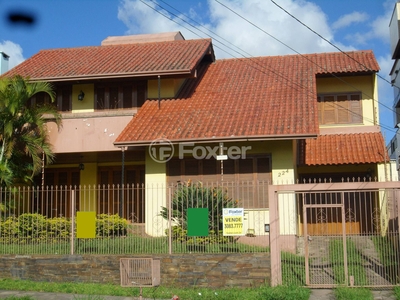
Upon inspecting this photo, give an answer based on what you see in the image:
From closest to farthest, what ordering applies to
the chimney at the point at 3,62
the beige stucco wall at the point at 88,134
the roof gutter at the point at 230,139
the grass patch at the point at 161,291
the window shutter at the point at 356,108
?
the grass patch at the point at 161,291 → the roof gutter at the point at 230,139 → the beige stucco wall at the point at 88,134 → the window shutter at the point at 356,108 → the chimney at the point at 3,62

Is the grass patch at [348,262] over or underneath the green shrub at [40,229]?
underneath

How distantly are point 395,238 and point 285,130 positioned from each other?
198 inches

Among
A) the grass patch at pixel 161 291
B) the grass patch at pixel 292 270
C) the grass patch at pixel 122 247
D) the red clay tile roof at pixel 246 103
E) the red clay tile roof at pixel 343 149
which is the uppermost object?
the red clay tile roof at pixel 246 103

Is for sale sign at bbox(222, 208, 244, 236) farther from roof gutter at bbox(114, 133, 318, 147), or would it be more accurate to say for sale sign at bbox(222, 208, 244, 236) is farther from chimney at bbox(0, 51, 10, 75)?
chimney at bbox(0, 51, 10, 75)

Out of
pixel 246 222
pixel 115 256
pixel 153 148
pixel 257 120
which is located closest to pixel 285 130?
pixel 257 120

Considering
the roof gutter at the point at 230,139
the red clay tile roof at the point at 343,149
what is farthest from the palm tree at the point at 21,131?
the red clay tile roof at the point at 343,149

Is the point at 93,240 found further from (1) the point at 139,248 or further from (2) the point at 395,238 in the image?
(2) the point at 395,238

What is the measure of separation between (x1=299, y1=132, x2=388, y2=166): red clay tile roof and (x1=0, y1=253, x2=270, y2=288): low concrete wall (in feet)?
21.6

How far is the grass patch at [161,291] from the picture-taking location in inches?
432

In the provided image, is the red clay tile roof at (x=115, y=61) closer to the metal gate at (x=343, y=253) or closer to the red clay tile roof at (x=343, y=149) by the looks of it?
the red clay tile roof at (x=343, y=149)

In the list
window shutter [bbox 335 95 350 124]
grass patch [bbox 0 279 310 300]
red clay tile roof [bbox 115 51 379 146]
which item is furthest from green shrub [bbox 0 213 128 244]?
window shutter [bbox 335 95 350 124]

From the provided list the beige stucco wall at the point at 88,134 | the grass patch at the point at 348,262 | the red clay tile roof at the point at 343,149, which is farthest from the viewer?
the red clay tile roof at the point at 343,149

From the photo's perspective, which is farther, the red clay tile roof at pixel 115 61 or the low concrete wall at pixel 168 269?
the red clay tile roof at pixel 115 61

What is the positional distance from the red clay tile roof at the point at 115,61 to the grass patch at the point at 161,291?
7.54 metres
